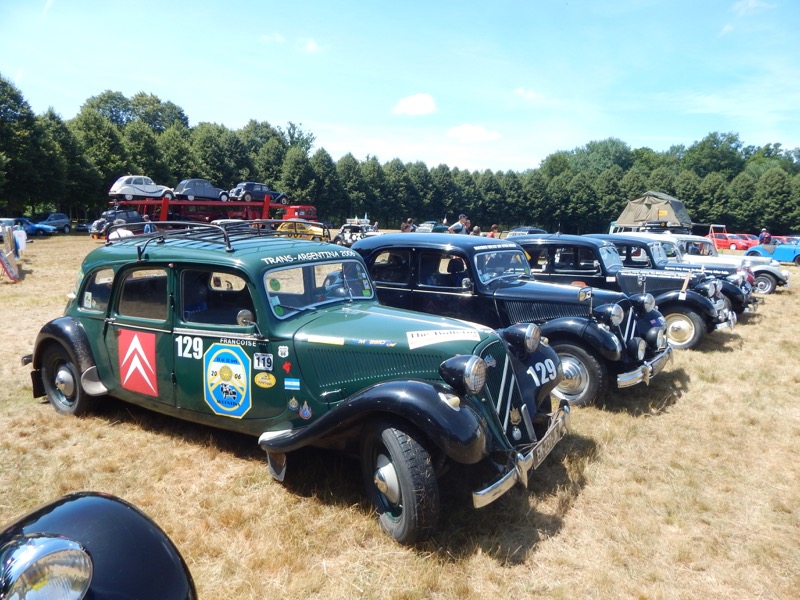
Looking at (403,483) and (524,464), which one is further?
(524,464)

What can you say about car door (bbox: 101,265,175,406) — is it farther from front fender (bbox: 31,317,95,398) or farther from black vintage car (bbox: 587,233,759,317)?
black vintage car (bbox: 587,233,759,317)

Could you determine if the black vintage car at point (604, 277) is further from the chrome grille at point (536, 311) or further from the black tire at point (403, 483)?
the black tire at point (403, 483)

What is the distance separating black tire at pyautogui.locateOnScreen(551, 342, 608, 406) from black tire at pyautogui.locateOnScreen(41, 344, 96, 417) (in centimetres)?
479

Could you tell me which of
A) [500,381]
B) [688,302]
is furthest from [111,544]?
[688,302]

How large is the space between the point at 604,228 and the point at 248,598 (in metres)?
58.3

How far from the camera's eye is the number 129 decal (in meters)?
4.18

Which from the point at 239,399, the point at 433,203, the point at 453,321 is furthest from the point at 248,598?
the point at 433,203

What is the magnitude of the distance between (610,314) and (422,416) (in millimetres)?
3542

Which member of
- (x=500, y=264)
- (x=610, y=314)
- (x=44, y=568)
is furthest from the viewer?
(x=500, y=264)

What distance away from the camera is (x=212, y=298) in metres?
4.46

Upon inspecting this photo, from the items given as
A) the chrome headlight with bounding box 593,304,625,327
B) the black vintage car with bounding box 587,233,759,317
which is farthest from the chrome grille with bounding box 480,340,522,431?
the black vintage car with bounding box 587,233,759,317

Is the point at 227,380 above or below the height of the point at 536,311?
below

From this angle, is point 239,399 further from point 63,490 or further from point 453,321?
point 453,321

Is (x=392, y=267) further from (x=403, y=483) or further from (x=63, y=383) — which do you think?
(x=403, y=483)
